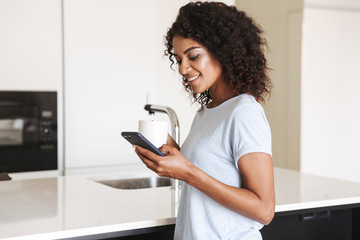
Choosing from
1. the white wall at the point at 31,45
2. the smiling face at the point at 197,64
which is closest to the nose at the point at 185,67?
the smiling face at the point at 197,64

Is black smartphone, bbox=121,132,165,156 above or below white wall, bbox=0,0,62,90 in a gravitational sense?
below

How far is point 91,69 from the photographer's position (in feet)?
11.0

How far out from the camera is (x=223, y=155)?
129cm

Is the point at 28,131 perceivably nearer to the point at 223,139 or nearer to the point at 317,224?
the point at 317,224

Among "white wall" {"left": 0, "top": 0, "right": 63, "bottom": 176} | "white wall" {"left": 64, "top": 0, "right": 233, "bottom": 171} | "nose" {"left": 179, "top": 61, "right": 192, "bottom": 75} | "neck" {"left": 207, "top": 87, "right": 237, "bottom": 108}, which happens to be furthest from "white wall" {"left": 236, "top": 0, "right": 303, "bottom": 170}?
"nose" {"left": 179, "top": 61, "right": 192, "bottom": 75}

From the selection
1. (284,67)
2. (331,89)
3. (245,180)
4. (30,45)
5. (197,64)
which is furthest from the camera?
(331,89)

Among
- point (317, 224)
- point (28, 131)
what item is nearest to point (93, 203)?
point (317, 224)

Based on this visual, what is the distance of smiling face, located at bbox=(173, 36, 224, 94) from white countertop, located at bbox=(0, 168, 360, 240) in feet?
1.61

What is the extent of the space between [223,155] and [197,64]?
0.26 m

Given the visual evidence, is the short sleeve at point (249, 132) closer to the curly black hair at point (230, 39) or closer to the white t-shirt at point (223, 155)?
the white t-shirt at point (223, 155)

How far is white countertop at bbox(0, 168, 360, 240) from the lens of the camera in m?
Result: 1.43

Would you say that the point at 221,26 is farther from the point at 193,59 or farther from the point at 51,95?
the point at 51,95

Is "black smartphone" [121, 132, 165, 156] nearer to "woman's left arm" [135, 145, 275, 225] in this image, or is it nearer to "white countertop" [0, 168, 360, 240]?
"woman's left arm" [135, 145, 275, 225]

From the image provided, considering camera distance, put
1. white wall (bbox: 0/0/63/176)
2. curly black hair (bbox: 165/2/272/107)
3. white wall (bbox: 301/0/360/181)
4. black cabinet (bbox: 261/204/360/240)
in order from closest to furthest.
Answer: curly black hair (bbox: 165/2/272/107)
black cabinet (bbox: 261/204/360/240)
white wall (bbox: 0/0/63/176)
white wall (bbox: 301/0/360/181)
